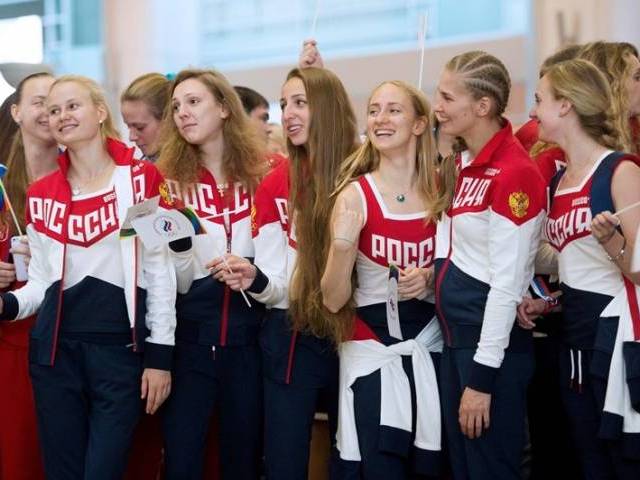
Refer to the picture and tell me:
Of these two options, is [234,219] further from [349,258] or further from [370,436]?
[370,436]

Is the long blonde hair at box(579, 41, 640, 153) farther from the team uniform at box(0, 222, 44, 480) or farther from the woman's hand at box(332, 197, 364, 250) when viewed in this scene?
the team uniform at box(0, 222, 44, 480)

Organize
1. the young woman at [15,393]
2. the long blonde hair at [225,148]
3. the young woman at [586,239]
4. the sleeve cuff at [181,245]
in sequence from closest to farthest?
the young woman at [586,239]
the sleeve cuff at [181,245]
the long blonde hair at [225,148]
the young woman at [15,393]

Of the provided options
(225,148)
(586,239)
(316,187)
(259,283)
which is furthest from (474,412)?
(225,148)

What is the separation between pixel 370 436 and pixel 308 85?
1082 millimetres

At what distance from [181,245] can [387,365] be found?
0.72 metres

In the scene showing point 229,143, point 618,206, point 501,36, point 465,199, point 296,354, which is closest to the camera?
point 618,206

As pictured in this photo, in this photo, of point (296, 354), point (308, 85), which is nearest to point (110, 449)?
point (296, 354)

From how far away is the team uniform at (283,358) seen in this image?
2922mm

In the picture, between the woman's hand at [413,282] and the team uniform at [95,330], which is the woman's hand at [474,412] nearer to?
the woman's hand at [413,282]

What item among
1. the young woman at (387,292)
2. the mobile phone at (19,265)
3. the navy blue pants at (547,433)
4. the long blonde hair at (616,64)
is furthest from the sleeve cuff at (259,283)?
the long blonde hair at (616,64)

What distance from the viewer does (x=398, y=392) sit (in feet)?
8.98

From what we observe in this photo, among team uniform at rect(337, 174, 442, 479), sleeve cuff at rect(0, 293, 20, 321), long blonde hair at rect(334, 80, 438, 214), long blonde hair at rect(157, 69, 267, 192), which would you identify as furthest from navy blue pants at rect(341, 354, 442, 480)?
sleeve cuff at rect(0, 293, 20, 321)

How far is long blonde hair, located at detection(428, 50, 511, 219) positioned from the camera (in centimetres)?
271

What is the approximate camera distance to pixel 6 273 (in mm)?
3229
